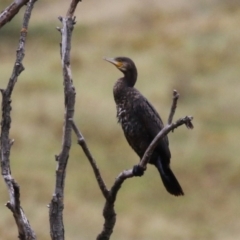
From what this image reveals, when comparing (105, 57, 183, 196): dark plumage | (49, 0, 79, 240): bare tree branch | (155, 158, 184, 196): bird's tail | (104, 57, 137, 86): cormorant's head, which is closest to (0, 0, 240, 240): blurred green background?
(105, 57, 183, 196): dark plumage

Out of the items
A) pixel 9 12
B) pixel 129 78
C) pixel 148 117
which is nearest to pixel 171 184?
pixel 148 117

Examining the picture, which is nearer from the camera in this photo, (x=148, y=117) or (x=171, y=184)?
(x=171, y=184)

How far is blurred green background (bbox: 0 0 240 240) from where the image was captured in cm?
1577

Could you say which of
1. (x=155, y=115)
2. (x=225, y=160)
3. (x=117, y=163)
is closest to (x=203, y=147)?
(x=225, y=160)

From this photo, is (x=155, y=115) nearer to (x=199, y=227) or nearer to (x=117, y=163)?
(x=199, y=227)

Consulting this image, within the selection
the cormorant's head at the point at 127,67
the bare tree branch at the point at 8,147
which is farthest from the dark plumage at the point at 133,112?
the bare tree branch at the point at 8,147

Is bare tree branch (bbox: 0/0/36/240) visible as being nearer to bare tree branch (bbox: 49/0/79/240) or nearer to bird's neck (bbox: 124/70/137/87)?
bare tree branch (bbox: 49/0/79/240)

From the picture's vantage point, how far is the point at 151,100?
20.6 meters

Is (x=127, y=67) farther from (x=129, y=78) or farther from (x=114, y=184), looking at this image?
(x=114, y=184)

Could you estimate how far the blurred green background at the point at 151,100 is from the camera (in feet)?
51.8

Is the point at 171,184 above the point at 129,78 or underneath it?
underneath

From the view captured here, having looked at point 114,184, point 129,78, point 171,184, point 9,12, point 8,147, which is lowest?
point 114,184

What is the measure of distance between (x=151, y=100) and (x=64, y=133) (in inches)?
625

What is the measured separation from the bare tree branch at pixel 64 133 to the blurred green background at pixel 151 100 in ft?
32.1
